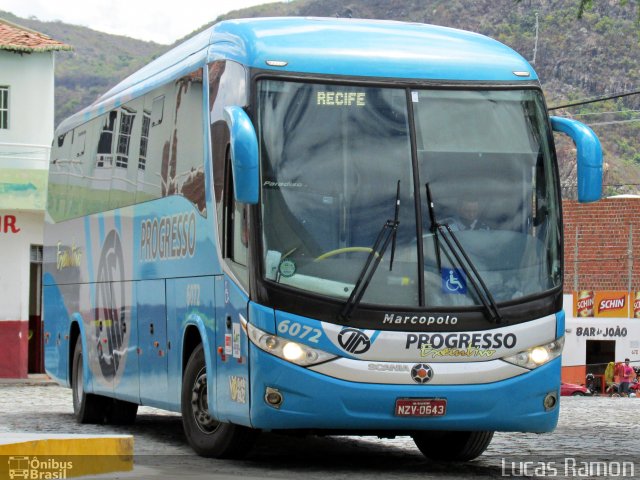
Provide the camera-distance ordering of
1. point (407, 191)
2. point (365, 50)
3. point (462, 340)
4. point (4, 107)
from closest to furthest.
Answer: point (462, 340)
point (407, 191)
point (365, 50)
point (4, 107)

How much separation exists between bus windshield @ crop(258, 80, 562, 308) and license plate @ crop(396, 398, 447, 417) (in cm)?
70

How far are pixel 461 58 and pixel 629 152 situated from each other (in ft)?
393

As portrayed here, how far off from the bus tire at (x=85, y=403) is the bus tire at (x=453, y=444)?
5610mm

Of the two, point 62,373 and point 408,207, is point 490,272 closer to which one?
point 408,207

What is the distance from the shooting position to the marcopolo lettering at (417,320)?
11737 millimetres

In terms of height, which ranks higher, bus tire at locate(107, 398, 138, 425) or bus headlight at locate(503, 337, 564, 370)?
bus headlight at locate(503, 337, 564, 370)

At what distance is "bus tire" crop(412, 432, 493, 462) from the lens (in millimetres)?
13539

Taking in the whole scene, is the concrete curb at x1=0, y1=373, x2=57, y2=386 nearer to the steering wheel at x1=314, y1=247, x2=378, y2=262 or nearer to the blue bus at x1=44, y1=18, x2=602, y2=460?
the blue bus at x1=44, y1=18, x2=602, y2=460

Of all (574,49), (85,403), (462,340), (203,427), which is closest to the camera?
(462,340)

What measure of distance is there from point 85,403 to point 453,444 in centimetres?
625

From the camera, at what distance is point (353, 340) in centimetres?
1166

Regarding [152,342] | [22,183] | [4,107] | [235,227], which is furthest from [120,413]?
[4,107]

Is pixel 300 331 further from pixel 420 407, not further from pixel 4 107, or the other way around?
pixel 4 107

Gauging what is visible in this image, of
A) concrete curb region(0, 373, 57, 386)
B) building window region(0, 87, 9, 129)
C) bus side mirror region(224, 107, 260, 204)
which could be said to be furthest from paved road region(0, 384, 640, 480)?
building window region(0, 87, 9, 129)
